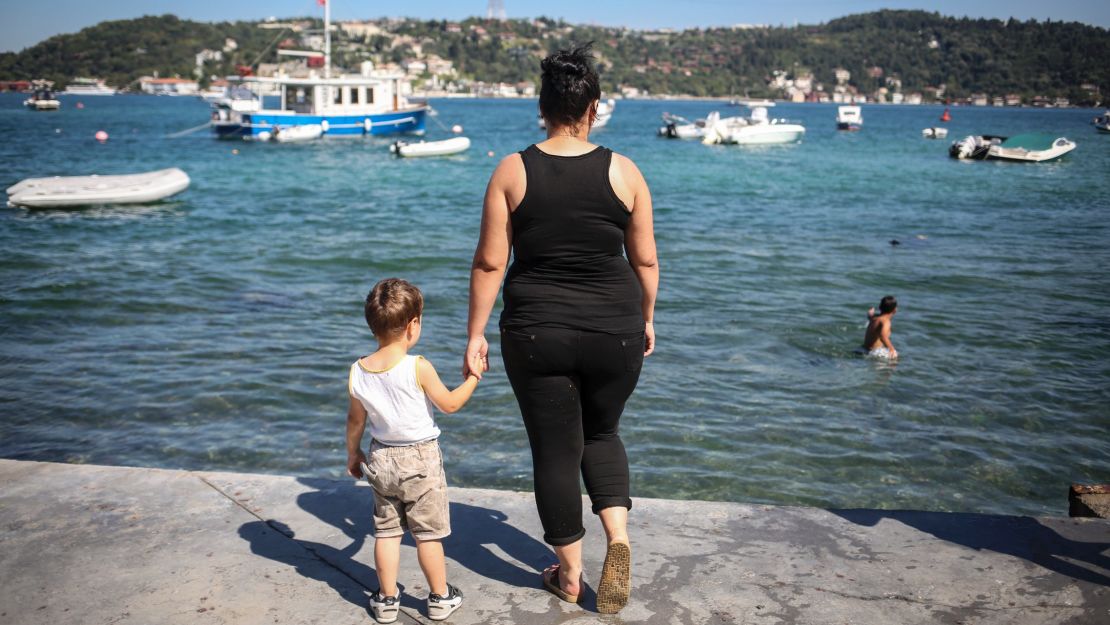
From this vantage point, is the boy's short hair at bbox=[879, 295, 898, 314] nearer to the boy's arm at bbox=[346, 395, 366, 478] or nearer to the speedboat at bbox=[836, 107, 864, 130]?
the boy's arm at bbox=[346, 395, 366, 478]

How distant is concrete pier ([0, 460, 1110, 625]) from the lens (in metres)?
2.98

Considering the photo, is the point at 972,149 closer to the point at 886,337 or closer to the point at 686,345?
the point at 886,337

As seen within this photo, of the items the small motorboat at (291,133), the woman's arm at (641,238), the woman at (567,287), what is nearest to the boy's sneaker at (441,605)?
the woman at (567,287)

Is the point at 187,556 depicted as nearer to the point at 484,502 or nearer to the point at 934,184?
the point at 484,502

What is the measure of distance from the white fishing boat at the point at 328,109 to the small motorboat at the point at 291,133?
159mm

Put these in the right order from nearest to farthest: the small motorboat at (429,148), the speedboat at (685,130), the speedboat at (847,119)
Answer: the small motorboat at (429,148)
the speedboat at (685,130)
the speedboat at (847,119)

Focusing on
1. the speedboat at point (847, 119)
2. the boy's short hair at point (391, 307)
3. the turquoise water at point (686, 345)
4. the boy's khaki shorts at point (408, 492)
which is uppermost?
the speedboat at point (847, 119)

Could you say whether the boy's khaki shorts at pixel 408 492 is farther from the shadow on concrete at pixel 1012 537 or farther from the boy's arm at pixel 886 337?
the boy's arm at pixel 886 337

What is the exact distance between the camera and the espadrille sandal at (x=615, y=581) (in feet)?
9.61

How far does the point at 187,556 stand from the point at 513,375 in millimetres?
1491

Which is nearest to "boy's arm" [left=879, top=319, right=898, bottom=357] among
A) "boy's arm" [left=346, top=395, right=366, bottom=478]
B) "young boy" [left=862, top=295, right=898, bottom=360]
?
"young boy" [left=862, top=295, right=898, bottom=360]

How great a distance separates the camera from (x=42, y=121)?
2908 inches

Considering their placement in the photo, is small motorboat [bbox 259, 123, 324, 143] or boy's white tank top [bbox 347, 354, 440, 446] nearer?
boy's white tank top [bbox 347, 354, 440, 446]

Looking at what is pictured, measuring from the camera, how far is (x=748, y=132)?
54.4 metres
